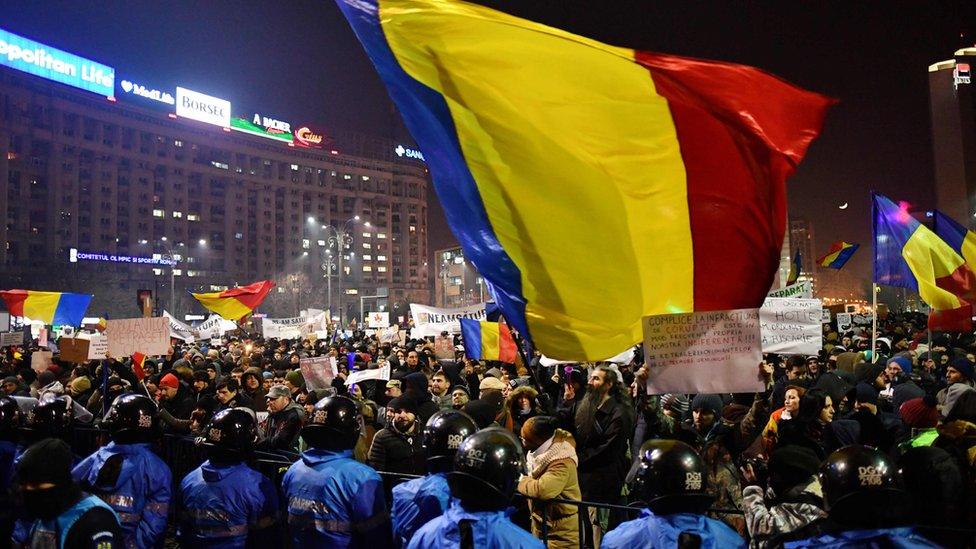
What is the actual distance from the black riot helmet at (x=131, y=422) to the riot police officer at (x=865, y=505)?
4.71 meters

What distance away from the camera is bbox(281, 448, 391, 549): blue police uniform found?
4871 millimetres

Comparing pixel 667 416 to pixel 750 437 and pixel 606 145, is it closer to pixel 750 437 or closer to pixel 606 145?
pixel 750 437

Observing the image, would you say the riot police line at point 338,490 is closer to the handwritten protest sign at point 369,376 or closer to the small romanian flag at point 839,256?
the handwritten protest sign at point 369,376

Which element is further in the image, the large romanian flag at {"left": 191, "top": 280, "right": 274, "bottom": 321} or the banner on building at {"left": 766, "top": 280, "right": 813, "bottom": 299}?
the large romanian flag at {"left": 191, "top": 280, "right": 274, "bottom": 321}

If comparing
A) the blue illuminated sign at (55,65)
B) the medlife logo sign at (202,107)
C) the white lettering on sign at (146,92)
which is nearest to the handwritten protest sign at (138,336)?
the blue illuminated sign at (55,65)

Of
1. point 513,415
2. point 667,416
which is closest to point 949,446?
point 667,416

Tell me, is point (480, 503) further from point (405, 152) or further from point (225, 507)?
point (405, 152)

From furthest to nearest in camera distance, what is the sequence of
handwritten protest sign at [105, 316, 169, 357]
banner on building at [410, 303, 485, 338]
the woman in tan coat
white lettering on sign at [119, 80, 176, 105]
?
white lettering on sign at [119, 80, 176, 105] < banner on building at [410, 303, 485, 338] < handwritten protest sign at [105, 316, 169, 357] < the woman in tan coat

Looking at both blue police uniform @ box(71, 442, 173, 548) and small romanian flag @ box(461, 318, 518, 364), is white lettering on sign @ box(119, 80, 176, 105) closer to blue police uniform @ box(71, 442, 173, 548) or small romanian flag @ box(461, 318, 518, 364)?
small romanian flag @ box(461, 318, 518, 364)

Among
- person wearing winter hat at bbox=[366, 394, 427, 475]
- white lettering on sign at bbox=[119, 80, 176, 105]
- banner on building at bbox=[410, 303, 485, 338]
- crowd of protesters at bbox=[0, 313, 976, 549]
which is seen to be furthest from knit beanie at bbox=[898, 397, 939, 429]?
white lettering on sign at bbox=[119, 80, 176, 105]

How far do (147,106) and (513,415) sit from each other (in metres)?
116

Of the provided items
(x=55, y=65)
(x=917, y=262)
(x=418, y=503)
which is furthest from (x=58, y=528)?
(x=55, y=65)

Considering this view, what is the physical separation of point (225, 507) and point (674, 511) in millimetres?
3203

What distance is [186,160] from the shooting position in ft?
393
